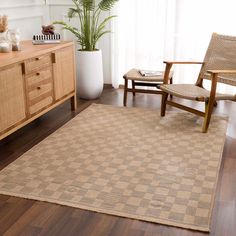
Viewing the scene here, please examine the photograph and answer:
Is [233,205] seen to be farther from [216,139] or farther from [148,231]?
[216,139]

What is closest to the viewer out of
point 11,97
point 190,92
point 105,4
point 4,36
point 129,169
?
point 129,169

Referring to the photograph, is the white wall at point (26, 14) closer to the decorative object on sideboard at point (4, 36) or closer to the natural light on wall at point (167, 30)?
the decorative object on sideboard at point (4, 36)

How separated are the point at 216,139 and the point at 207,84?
62.4 inches

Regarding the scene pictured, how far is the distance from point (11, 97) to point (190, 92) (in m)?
1.62

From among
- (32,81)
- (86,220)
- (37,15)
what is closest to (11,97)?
(32,81)

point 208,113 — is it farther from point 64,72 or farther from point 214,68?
point 64,72

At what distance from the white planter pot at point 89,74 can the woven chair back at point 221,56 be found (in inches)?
48.5

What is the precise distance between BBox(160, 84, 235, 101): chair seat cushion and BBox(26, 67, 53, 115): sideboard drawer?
1124mm

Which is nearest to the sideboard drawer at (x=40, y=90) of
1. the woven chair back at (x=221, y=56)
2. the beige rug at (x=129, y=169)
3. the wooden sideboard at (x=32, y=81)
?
the wooden sideboard at (x=32, y=81)

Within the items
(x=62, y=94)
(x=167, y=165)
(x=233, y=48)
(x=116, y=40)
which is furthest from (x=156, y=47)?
(x=167, y=165)

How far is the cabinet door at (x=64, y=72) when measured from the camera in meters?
3.58

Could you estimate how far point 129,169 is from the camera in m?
2.60

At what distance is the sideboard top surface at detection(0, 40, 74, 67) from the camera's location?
2821 millimetres

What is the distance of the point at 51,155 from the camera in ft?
9.33
